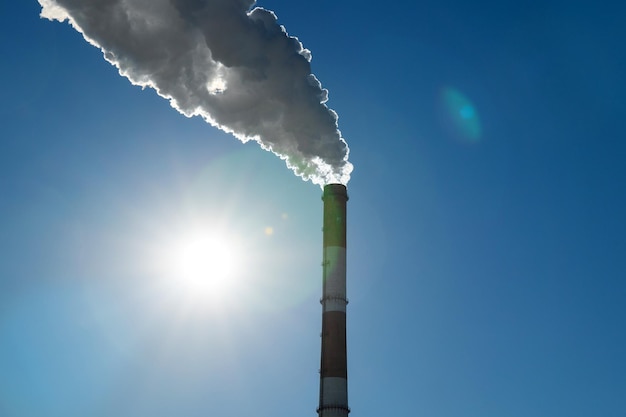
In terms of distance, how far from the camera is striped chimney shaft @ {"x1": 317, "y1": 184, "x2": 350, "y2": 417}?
31547mm

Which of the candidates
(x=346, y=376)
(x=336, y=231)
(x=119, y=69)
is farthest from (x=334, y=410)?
(x=119, y=69)

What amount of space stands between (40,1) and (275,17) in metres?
10.6

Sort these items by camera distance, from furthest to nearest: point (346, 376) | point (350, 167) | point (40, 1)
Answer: point (350, 167), point (346, 376), point (40, 1)

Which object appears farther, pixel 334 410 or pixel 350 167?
pixel 350 167

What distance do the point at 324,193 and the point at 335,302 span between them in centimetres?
604

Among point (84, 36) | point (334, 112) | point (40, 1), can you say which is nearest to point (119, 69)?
point (84, 36)

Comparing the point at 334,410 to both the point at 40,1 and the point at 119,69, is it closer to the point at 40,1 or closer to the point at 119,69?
the point at 119,69

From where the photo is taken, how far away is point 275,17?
33.6 metres

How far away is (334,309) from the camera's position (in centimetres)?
3316

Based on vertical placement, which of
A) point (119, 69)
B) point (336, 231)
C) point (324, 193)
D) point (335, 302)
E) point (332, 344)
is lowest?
point (332, 344)

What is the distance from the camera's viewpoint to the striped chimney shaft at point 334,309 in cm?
3155

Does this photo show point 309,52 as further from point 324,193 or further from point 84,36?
point 84,36

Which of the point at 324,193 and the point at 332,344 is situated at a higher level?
the point at 324,193

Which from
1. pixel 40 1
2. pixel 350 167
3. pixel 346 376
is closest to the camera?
pixel 40 1
